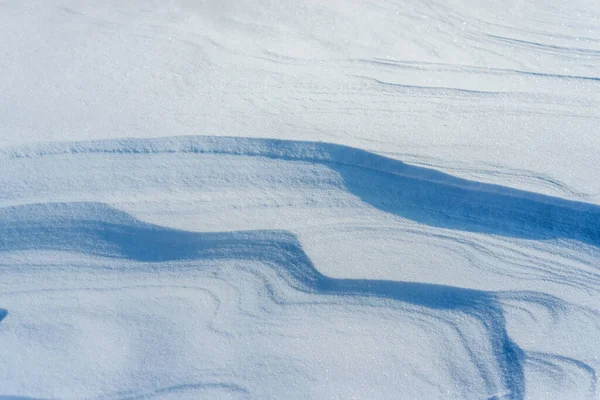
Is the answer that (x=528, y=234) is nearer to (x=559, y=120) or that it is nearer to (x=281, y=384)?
(x=559, y=120)

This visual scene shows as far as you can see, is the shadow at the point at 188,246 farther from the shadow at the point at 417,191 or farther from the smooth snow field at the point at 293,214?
the shadow at the point at 417,191

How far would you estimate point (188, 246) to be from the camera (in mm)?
1170

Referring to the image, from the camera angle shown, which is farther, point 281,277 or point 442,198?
point 442,198

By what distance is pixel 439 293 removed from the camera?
1.12 metres

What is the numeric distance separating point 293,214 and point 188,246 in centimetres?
31

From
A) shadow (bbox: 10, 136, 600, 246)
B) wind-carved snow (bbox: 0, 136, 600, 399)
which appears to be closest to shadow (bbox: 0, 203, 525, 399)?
wind-carved snow (bbox: 0, 136, 600, 399)

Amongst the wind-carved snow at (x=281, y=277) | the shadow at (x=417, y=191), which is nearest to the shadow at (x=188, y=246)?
the wind-carved snow at (x=281, y=277)

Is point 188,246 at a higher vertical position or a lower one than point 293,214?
lower

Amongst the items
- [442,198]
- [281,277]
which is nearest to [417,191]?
[442,198]

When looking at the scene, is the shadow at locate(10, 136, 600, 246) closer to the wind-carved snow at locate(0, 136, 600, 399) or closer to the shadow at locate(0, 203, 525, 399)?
the wind-carved snow at locate(0, 136, 600, 399)

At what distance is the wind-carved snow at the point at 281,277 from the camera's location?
1.04m

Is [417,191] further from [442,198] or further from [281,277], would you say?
[281,277]

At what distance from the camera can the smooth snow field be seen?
41.4 inches

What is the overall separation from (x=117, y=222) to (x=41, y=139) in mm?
395
